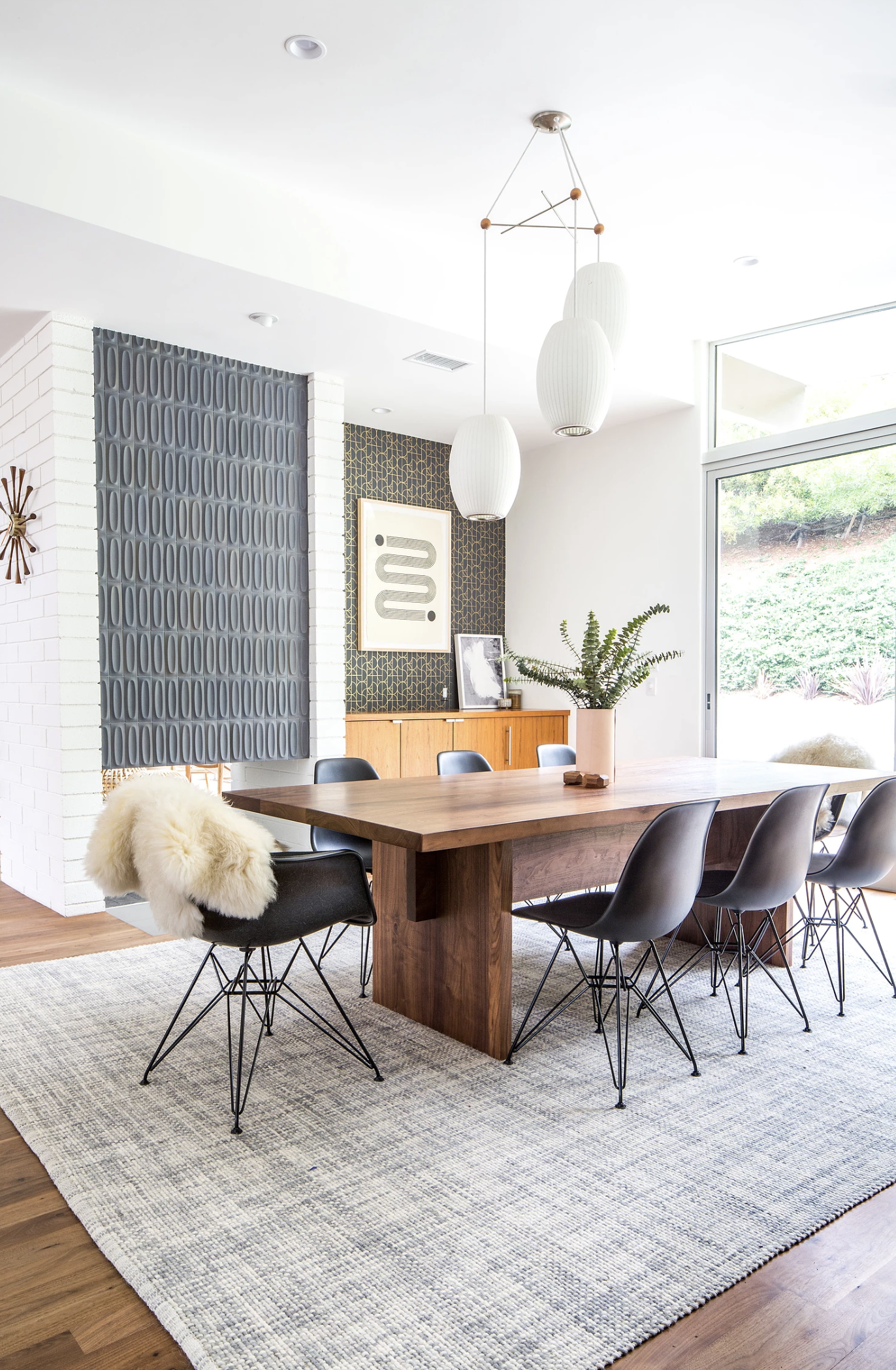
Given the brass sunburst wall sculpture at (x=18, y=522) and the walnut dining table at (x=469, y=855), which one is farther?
the brass sunburst wall sculpture at (x=18, y=522)

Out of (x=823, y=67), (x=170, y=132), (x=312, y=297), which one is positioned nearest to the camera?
(x=823, y=67)

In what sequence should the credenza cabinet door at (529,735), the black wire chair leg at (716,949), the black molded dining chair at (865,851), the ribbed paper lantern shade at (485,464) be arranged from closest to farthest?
the black molded dining chair at (865,851) → the black wire chair leg at (716,949) → the ribbed paper lantern shade at (485,464) → the credenza cabinet door at (529,735)

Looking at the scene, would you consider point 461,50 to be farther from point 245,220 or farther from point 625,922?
point 625,922

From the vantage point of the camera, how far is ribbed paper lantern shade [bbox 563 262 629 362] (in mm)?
3332

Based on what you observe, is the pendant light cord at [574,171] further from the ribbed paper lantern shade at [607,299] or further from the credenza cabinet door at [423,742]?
the credenza cabinet door at [423,742]

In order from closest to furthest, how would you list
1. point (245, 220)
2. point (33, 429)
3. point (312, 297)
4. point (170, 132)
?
point (170, 132)
point (245, 220)
point (312, 297)
point (33, 429)

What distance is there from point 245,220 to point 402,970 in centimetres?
317

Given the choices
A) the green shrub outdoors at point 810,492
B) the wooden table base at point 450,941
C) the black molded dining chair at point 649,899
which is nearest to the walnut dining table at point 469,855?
the wooden table base at point 450,941

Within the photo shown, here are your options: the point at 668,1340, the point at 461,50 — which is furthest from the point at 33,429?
the point at 668,1340

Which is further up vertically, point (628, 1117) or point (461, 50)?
point (461, 50)

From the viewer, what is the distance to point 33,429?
4598 millimetres

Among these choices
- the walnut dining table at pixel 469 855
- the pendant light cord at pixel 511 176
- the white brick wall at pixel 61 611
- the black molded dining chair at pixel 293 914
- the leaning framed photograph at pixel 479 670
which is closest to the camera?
the black molded dining chair at pixel 293 914

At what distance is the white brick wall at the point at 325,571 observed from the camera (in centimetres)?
539

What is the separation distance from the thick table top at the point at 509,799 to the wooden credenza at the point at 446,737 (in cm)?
192
